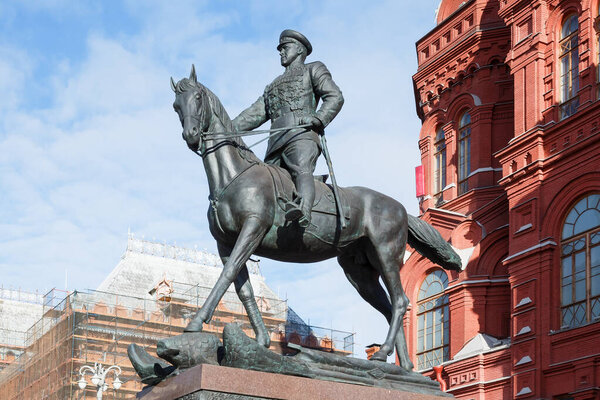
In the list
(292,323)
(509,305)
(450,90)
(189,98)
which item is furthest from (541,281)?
(189,98)

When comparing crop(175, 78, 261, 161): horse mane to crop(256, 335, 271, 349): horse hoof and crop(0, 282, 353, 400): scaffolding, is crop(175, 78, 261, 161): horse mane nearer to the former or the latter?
crop(256, 335, 271, 349): horse hoof

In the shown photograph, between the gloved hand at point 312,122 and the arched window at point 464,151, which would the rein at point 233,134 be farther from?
the arched window at point 464,151

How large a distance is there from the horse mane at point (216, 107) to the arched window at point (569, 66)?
22624 mm

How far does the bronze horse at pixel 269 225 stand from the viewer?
9.57 metres

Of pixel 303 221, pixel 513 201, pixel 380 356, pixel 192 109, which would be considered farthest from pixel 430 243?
pixel 513 201

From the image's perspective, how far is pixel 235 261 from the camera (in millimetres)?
9391

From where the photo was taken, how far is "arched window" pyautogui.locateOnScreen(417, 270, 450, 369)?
35438mm

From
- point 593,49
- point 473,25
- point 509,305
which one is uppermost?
point 473,25

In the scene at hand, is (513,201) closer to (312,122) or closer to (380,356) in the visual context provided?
(312,122)

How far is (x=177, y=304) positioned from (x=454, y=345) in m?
15.3

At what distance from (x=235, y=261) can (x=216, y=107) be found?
1662mm

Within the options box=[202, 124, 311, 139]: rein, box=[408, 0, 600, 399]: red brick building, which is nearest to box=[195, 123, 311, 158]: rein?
box=[202, 124, 311, 139]: rein

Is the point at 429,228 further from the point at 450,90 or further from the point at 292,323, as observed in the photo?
the point at 292,323

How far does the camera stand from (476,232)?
35594 millimetres
